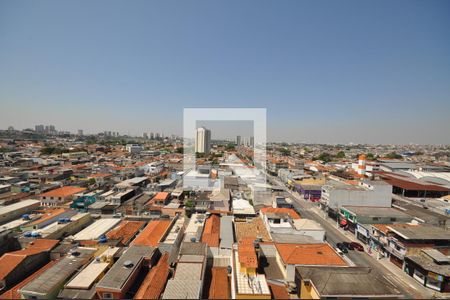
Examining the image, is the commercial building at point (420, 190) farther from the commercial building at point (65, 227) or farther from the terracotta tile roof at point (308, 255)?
the commercial building at point (65, 227)

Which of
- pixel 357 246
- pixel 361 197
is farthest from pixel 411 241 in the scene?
pixel 361 197

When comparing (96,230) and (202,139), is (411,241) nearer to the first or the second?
(96,230)

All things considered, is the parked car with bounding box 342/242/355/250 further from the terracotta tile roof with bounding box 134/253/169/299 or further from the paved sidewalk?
the terracotta tile roof with bounding box 134/253/169/299

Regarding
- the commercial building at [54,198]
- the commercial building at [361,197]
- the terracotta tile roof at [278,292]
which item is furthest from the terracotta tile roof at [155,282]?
the commercial building at [361,197]

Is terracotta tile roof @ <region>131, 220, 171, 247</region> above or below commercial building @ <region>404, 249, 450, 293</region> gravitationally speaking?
above

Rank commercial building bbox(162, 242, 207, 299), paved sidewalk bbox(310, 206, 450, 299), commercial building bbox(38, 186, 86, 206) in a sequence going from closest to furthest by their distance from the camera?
commercial building bbox(162, 242, 207, 299)
paved sidewalk bbox(310, 206, 450, 299)
commercial building bbox(38, 186, 86, 206)

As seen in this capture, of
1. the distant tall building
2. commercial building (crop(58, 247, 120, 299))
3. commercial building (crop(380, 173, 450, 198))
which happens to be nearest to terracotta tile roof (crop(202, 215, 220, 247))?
commercial building (crop(58, 247, 120, 299))

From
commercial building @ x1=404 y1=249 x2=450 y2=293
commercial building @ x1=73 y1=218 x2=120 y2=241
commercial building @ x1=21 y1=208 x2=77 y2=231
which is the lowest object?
commercial building @ x1=404 y1=249 x2=450 y2=293
